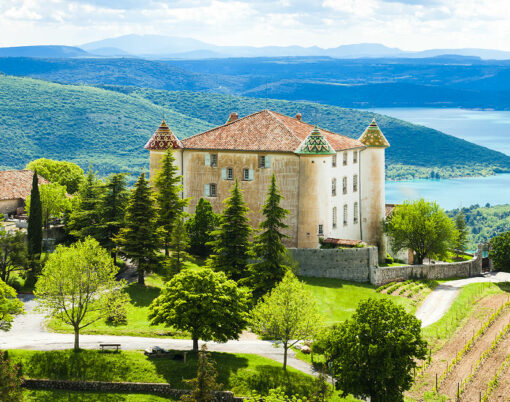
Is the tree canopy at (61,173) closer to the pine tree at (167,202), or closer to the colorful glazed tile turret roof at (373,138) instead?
the pine tree at (167,202)

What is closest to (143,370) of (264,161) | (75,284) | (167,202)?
(75,284)

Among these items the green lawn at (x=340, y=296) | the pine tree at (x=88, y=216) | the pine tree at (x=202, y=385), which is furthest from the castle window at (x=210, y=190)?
the pine tree at (x=202, y=385)

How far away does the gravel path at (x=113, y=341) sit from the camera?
148 feet

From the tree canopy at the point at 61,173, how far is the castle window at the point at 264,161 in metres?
22.8

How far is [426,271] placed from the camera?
70125 millimetres

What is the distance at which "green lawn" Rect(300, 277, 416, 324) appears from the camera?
55.5 metres

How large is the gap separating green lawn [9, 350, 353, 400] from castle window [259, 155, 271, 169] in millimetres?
27395

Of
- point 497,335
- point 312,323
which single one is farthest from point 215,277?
point 497,335

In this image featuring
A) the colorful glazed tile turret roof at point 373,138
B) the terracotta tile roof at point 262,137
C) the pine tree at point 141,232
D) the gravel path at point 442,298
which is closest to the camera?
the pine tree at point 141,232

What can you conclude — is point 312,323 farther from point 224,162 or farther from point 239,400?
point 224,162

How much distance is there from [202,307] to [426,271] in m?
32.6

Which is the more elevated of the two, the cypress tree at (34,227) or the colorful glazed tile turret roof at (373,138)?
the colorful glazed tile turret roof at (373,138)

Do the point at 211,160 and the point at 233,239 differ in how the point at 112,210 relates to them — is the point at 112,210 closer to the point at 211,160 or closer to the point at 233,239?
the point at 233,239

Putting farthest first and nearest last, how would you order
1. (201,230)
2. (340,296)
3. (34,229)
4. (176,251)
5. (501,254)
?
(501,254), (201,230), (340,296), (34,229), (176,251)
